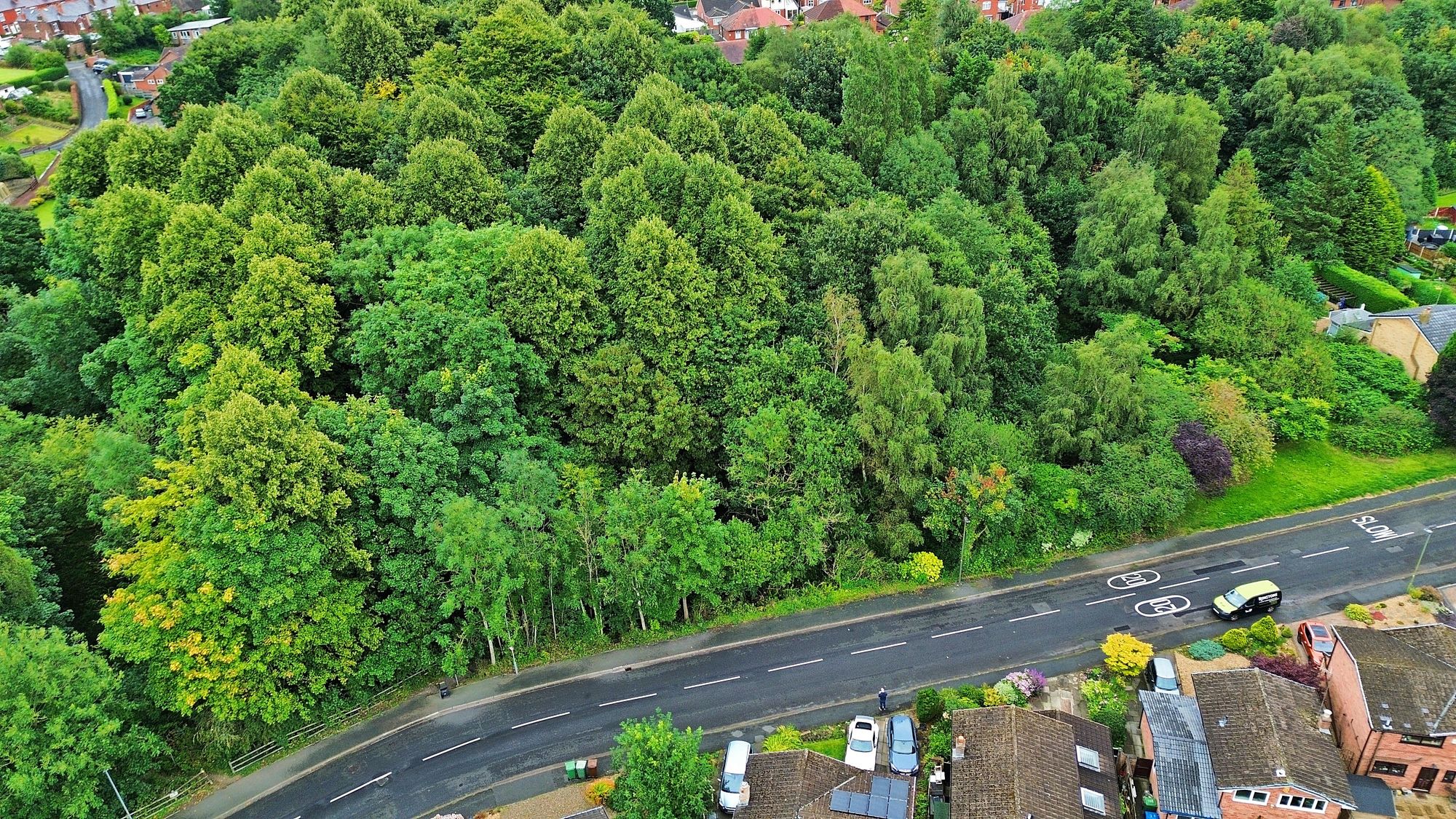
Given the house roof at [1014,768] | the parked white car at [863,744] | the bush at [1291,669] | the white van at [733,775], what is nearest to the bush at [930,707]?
the parked white car at [863,744]

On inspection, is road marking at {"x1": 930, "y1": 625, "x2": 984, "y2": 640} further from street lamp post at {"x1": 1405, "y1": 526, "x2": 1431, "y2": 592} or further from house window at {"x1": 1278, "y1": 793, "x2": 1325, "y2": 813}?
street lamp post at {"x1": 1405, "y1": 526, "x2": 1431, "y2": 592}

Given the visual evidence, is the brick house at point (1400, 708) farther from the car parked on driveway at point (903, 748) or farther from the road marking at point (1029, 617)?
the car parked on driveway at point (903, 748)

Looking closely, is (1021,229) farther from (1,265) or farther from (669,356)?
(1,265)

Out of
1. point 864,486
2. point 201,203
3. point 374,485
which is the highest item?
point 201,203

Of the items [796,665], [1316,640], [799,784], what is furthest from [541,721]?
[1316,640]

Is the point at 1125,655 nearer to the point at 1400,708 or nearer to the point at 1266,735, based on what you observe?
the point at 1266,735

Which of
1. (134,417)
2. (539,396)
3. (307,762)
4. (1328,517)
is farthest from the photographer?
(1328,517)

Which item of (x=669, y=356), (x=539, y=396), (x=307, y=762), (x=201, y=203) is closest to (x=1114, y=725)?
(x=669, y=356)
